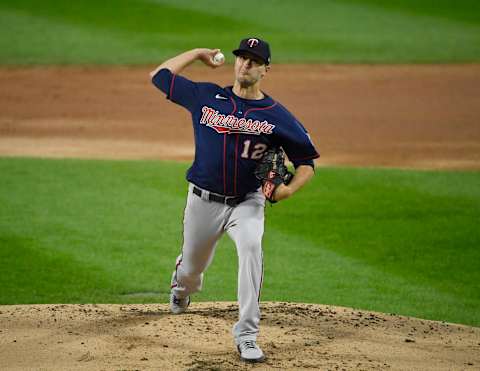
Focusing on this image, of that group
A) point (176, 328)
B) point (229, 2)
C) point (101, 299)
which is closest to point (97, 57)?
point (229, 2)

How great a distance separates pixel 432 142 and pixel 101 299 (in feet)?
26.2

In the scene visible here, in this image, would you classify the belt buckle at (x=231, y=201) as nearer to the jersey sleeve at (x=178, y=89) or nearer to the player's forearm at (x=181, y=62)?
the jersey sleeve at (x=178, y=89)

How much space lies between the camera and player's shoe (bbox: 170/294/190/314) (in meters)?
7.41

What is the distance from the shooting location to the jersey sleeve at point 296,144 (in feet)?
21.9

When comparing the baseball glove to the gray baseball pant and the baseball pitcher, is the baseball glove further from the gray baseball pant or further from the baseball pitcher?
the gray baseball pant

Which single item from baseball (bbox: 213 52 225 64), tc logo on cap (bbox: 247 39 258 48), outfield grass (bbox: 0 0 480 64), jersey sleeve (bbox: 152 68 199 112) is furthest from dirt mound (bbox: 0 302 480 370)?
outfield grass (bbox: 0 0 480 64)

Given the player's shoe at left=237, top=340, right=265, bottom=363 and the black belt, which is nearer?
the player's shoe at left=237, top=340, right=265, bottom=363

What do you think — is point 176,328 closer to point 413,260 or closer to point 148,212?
point 413,260

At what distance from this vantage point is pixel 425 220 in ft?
35.2

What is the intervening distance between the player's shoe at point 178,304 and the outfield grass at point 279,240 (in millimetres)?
963

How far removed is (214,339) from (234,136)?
1392mm

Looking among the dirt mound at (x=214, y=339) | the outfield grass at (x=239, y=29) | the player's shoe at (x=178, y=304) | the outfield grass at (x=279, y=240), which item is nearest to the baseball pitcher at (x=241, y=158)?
the dirt mound at (x=214, y=339)

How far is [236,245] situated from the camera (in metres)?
6.68

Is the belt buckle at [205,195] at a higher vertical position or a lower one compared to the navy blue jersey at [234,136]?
lower
